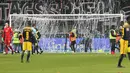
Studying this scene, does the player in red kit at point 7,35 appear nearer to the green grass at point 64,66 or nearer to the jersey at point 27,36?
the jersey at point 27,36

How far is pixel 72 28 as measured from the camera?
3772 cm

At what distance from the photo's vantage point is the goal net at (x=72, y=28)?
36.1 metres

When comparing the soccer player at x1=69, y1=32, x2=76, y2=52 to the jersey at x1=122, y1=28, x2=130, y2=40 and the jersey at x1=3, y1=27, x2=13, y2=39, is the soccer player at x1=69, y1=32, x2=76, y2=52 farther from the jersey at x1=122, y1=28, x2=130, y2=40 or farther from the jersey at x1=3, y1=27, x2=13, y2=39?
the jersey at x1=122, y1=28, x2=130, y2=40

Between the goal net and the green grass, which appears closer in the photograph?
the green grass

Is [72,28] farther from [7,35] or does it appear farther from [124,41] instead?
[124,41]

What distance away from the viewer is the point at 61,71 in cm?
1636

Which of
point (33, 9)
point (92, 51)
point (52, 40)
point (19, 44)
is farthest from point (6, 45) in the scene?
point (33, 9)

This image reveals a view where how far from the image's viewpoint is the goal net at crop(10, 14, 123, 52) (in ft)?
118

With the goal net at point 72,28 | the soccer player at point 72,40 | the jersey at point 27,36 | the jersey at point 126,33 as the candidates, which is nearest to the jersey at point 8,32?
the goal net at point 72,28

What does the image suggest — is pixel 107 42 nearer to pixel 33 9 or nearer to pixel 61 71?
pixel 33 9

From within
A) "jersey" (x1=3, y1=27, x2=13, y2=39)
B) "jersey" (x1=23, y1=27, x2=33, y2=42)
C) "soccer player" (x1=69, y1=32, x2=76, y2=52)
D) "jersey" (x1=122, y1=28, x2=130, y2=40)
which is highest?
"jersey" (x1=122, y1=28, x2=130, y2=40)

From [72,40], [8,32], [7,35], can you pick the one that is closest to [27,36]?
[8,32]

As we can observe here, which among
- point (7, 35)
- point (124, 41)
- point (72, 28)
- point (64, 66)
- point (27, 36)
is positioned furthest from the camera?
point (72, 28)

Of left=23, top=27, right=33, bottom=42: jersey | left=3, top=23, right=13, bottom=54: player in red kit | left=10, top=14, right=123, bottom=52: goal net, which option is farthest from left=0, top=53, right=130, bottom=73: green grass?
left=10, top=14, right=123, bottom=52: goal net
